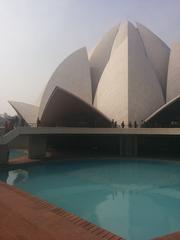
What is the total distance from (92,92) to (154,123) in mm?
6143

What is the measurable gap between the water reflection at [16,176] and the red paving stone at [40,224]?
15.4ft

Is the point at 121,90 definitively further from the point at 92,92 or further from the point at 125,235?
the point at 125,235

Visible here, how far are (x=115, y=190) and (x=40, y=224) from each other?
17.6 ft

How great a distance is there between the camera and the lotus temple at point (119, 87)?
70.5 feet

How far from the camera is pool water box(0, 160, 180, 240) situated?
697 cm

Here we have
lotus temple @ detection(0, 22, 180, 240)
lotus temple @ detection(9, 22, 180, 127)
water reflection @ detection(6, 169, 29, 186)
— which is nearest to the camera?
lotus temple @ detection(0, 22, 180, 240)

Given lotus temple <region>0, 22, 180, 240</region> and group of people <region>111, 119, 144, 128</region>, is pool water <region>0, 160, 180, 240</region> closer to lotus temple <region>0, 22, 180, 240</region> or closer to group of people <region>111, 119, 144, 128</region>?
lotus temple <region>0, 22, 180, 240</region>

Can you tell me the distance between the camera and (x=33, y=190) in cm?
1044

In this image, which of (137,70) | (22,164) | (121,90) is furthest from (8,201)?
(137,70)

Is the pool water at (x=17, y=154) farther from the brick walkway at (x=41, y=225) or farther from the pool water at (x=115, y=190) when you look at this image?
the brick walkway at (x=41, y=225)

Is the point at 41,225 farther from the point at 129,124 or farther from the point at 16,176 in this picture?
the point at 129,124

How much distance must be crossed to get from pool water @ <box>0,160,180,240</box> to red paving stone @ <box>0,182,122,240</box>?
3.03 ft

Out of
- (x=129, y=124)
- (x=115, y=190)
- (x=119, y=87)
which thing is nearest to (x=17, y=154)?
(x=129, y=124)

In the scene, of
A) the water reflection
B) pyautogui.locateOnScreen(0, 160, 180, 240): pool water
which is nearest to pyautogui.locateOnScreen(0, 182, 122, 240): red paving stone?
pyautogui.locateOnScreen(0, 160, 180, 240): pool water
